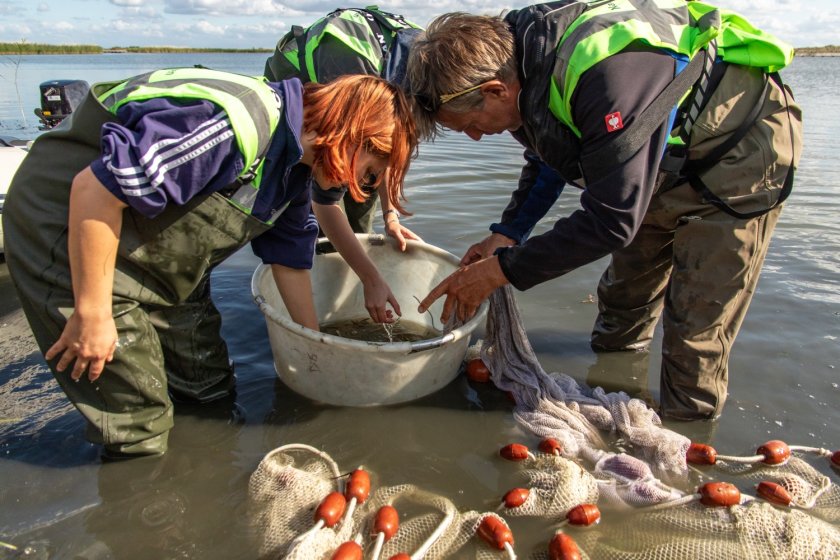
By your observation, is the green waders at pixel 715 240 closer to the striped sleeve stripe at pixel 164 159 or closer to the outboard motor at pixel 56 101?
the striped sleeve stripe at pixel 164 159

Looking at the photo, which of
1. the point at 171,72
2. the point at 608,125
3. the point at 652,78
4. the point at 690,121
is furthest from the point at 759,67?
the point at 171,72

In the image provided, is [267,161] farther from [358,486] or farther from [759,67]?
[759,67]

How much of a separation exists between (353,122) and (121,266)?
40.2 inches

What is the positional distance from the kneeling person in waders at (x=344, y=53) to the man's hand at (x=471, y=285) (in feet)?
1.55

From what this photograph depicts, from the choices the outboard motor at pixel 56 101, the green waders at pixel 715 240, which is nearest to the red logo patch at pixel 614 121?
the green waders at pixel 715 240

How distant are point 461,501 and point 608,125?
157cm

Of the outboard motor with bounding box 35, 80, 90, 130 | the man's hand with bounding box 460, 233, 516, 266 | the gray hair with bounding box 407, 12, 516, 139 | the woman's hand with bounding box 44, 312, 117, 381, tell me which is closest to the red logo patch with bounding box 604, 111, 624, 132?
the gray hair with bounding box 407, 12, 516, 139

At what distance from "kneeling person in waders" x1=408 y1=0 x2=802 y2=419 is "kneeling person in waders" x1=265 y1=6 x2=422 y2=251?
0.63 meters

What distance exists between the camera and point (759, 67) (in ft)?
8.02

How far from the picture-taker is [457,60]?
2195 millimetres

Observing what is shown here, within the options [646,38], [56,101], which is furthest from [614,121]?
[56,101]

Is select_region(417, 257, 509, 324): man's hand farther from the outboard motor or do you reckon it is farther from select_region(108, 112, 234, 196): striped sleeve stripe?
the outboard motor

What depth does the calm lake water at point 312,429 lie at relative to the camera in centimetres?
225

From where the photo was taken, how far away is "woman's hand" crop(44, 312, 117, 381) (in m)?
2.04
